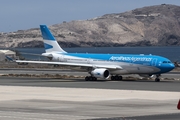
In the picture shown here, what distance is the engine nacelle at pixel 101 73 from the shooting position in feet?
206

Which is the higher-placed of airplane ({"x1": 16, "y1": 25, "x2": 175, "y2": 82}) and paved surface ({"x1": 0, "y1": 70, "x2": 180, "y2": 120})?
paved surface ({"x1": 0, "y1": 70, "x2": 180, "y2": 120})

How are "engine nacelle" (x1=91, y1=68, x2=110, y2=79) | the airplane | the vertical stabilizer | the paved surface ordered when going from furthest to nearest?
the vertical stabilizer, "engine nacelle" (x1=91, y1=68, x2=110, y2=79), the airplane, the paved surface

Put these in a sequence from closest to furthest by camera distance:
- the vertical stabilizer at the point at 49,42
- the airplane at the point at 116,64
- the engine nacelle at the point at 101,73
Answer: the airplane at the point at 116,64 < the engine nacelle at the point at 101,73 < the vertical stabilizer at the point at 49,42

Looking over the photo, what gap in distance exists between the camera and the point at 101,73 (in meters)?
62.7

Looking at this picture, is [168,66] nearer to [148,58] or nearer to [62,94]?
[148,58]

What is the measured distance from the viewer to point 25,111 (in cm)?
3059

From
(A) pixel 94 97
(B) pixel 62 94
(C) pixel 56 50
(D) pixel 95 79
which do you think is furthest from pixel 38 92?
(C) pixel 56 50

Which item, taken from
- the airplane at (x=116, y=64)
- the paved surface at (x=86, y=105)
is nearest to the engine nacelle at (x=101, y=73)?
the airplane at (x=116, y=64)

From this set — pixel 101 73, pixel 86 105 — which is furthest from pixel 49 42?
pixel 86 105

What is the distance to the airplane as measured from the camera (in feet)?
203

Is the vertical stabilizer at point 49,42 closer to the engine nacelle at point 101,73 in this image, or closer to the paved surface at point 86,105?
the engine nacelle at point 101,73

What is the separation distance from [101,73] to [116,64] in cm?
267

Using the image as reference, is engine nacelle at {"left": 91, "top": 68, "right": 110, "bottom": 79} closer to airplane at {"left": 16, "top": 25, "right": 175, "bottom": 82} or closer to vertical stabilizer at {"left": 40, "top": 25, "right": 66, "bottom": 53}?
airplane at {"left": 16, "top": 25, "right": 175, "bottom": 82}

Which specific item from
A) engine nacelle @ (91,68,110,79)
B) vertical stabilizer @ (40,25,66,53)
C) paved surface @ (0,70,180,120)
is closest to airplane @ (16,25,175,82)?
engine nacelle @ (91,68,110,79)
